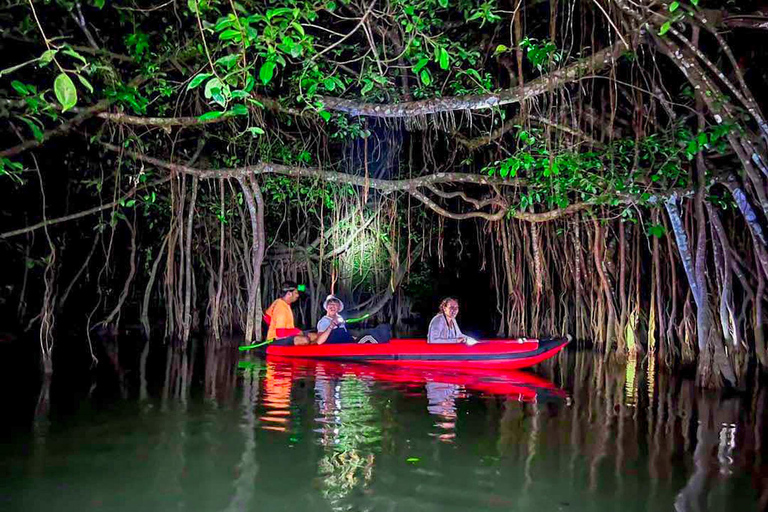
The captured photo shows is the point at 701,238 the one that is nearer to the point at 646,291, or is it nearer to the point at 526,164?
the point at 526,164

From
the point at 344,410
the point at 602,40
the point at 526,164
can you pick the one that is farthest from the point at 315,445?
the point at 602,40

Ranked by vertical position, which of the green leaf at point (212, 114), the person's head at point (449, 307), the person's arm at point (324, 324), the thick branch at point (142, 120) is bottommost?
the person's arm at point (324, 324)

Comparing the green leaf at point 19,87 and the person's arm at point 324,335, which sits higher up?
the green leaf at point 19,87

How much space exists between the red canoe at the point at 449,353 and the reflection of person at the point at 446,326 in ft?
0.44

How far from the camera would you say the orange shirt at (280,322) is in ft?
26.9

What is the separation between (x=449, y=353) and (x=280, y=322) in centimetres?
229

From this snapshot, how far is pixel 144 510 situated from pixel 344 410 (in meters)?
2.22

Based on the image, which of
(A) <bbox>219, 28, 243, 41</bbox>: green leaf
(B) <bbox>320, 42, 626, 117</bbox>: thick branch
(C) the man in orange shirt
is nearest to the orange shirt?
(C) the man in orange shirt

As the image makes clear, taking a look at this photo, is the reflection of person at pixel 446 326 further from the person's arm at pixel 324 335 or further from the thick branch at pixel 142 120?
the thick branch at pixel 142 120

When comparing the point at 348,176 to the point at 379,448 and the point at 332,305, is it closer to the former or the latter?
the point at 332,305

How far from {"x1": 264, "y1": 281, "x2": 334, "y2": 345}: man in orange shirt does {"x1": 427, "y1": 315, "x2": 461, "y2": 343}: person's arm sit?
1300mm

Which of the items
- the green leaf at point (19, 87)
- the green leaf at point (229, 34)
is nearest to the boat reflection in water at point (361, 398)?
the green leaf at point (229, 34)

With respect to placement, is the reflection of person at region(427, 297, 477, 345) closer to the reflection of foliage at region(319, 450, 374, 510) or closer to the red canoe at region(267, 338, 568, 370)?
the red canoe at region(267, 338, 568, 370)

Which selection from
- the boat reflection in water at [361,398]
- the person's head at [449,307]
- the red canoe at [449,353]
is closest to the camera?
the boat reflection in water at [361,398]
